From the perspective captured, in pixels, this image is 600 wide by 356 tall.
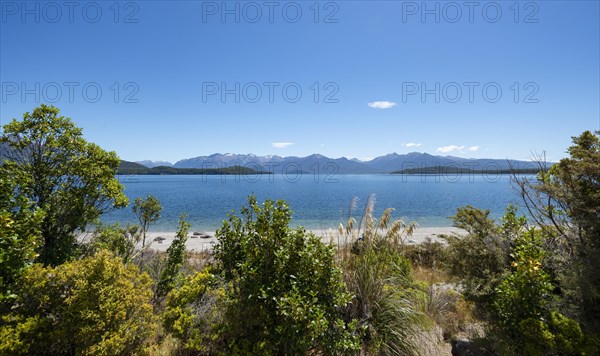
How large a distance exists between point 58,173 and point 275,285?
4841 millimetres

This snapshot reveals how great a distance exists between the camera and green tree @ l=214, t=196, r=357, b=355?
10.3 feet

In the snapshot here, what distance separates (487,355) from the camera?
4.41 meters

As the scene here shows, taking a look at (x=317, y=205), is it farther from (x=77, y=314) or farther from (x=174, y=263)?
(x=77, y=314)

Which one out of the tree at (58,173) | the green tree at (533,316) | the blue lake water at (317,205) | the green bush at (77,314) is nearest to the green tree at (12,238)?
the green bush at (77,314)

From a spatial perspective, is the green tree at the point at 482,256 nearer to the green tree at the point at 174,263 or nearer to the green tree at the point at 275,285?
the green tree at the point at 275,285

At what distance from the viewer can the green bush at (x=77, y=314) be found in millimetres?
3121

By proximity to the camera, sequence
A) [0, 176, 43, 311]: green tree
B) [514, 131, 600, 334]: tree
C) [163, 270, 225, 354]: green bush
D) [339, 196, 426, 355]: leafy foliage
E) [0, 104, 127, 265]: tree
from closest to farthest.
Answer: [0, 176, 43, 311]: green tree < [163, 270, 225, 354]: green bush < [514, 131, 600, 334]: tree < [339, 196, 426, 355]: leafy foliage < [0, 104, 127, 265]: tree

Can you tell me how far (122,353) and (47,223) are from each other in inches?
120

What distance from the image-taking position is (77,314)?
10.5 ft

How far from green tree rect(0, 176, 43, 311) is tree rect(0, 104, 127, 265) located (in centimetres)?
101

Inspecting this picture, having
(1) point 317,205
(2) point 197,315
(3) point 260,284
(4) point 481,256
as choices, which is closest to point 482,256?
(4) point 481,256

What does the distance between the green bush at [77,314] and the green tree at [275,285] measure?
1.30 meters

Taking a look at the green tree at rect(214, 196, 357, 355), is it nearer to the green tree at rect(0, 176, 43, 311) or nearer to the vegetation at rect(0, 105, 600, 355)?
the vegetation at rect(0, 105, 600, 355)

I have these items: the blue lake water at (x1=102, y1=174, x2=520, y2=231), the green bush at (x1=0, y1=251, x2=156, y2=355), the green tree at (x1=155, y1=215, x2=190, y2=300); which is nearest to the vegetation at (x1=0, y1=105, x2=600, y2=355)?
the green bush at (x1=0, y1=251, x2=156, y2=355)
